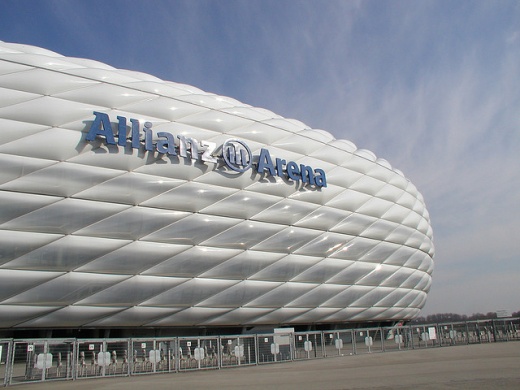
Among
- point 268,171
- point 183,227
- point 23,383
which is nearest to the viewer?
point 23,383

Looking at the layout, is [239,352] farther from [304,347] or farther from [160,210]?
[160,210]

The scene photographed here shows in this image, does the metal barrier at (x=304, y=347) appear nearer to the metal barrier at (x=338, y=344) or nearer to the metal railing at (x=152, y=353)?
the metal railing at (x=152, y=353)

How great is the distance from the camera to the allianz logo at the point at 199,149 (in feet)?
59.4

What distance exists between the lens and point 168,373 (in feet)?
53.1

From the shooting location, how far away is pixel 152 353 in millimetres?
16438

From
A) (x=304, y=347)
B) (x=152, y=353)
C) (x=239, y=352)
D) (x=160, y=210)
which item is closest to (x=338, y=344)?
(x=304, y=347)

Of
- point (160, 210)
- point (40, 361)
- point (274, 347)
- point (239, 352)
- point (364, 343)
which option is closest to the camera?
point (40, 361)

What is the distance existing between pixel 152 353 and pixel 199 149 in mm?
8657

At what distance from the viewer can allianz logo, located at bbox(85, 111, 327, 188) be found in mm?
18109

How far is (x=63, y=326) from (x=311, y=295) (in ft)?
38.9

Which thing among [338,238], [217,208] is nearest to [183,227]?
[217,208]

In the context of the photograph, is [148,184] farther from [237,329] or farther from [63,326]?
[237,329]

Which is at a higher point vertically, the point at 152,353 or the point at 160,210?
the point at 160,210

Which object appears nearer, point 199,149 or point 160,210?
point 160,210
